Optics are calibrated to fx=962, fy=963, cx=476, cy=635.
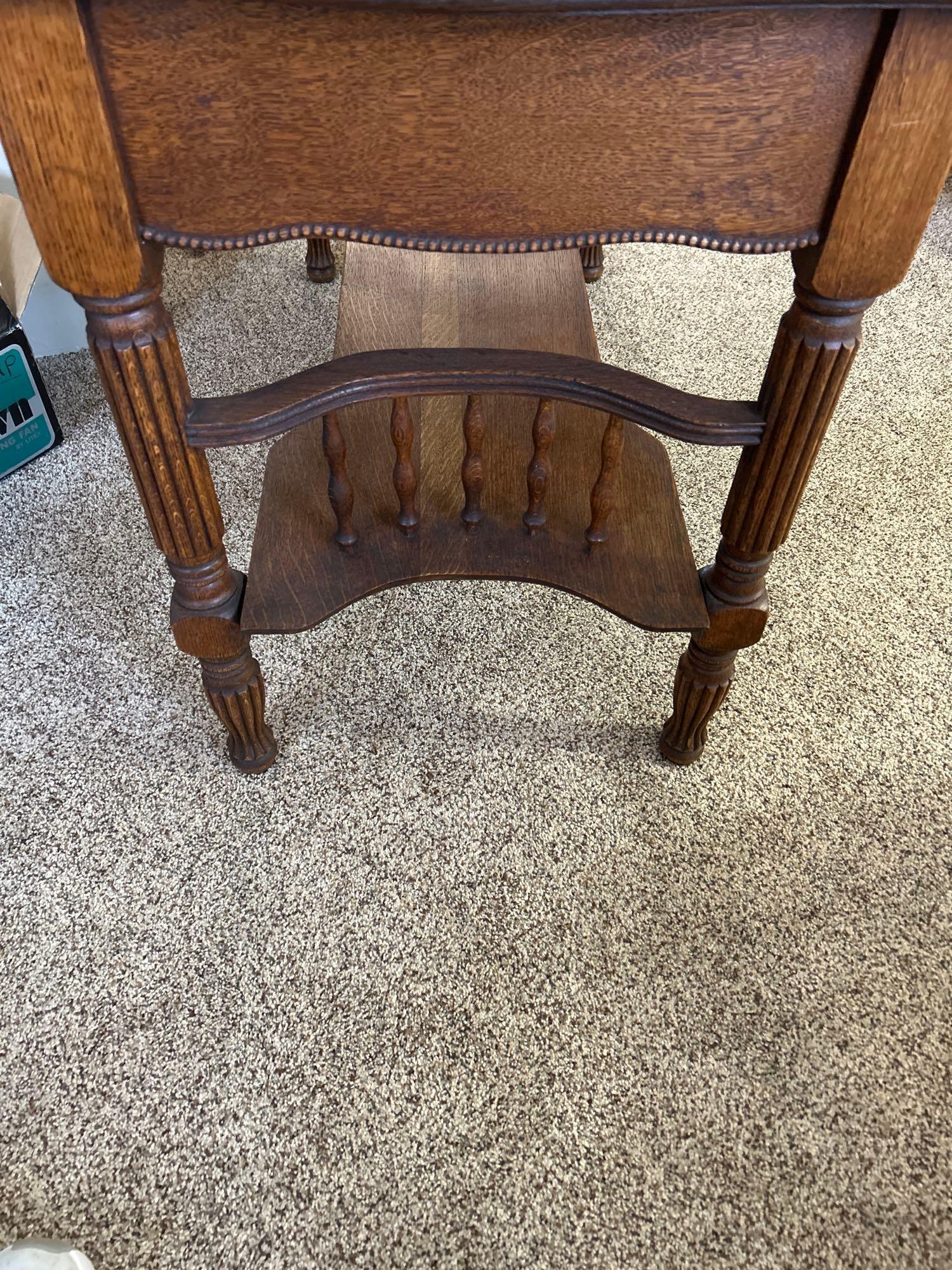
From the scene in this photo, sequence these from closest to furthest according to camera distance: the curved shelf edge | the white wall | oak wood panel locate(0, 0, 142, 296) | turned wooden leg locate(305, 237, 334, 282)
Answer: oak wood panel locate(0, 0, 142, 296) → the curved shelf edge → the white wall → turned wooden leg locate(305, 237, 334, 282)

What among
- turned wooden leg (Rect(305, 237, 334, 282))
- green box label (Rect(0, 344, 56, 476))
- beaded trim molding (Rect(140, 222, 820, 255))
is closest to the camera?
beaded trim molding (Rect(140, 222, 820, 255))

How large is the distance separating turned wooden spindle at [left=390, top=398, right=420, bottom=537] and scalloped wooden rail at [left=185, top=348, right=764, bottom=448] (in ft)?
0.15

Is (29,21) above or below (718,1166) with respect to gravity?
above

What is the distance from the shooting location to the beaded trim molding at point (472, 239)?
2.05 ft

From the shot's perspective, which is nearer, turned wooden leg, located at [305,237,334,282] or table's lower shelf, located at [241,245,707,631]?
table's lower shelf, located at [241,245,707,631]

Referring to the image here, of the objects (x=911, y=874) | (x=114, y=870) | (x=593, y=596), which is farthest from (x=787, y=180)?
Result: (x=114, y=870)

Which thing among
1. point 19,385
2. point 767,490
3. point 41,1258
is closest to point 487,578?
point 767,490

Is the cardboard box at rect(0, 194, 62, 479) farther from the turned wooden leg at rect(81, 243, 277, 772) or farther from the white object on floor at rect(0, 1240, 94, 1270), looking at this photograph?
the white object on floor at rect(0, 1240, 94, 1270)

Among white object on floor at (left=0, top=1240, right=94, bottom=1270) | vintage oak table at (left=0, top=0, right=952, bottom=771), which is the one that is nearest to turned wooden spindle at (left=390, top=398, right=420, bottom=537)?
vintage oak table at (left=0, top=0, right=952, bottom=771)

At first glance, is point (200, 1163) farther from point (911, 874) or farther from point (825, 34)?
point (825, 34)

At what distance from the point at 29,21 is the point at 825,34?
0.43 meters

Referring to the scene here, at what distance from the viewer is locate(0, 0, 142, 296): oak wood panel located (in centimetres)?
52

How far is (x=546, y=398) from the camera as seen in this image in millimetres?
771

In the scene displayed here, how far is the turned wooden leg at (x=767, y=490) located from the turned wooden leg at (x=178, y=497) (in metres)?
0.43
